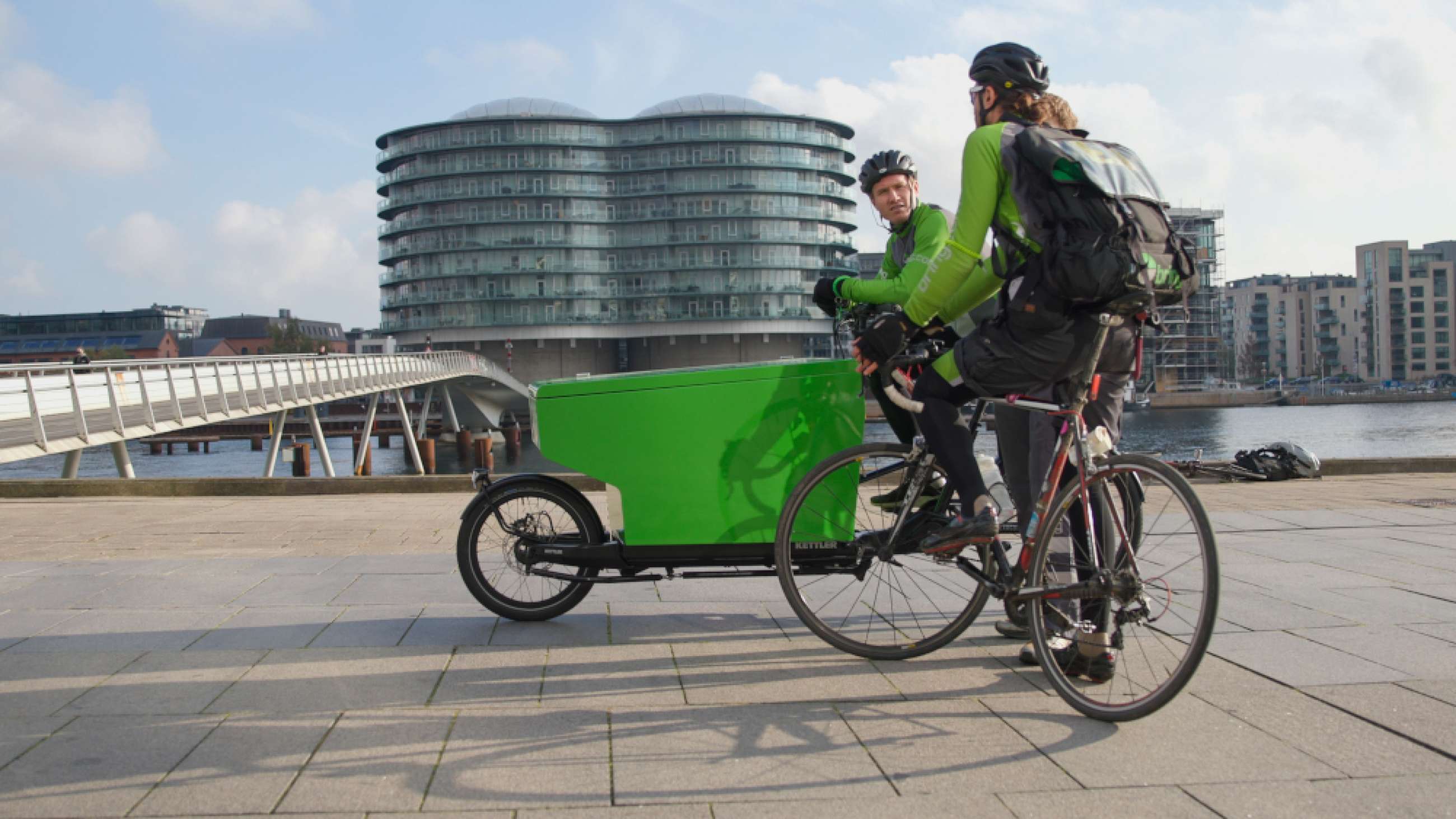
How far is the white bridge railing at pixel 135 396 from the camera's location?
46.9 feet

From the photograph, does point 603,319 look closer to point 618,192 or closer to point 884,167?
point 618,192

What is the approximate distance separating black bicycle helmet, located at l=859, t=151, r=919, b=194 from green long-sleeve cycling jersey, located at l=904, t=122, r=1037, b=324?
867 mm

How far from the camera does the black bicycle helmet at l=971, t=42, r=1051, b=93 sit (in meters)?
3.72

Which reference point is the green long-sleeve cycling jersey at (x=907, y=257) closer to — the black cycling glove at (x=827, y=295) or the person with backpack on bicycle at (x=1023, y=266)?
the black cycling glove at (x=827, y=295)

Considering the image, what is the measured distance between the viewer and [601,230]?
106 meters

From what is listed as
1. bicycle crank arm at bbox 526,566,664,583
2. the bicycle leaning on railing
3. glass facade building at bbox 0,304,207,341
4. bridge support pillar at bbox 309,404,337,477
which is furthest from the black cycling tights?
glass facade building at bbox 0,304,207,341

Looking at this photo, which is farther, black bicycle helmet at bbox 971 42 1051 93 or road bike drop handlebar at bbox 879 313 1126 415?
black bicycle helmet at bbox 971 42 1051 93

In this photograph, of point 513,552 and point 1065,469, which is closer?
point 1065,469

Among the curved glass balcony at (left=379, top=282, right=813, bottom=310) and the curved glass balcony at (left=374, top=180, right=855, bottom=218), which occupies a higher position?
the curved glass balcony at (left=374, top=180, right=855, bottom=218)

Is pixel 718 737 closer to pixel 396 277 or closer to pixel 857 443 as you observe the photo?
pixel 857 443

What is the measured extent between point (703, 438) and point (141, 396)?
16.9 m

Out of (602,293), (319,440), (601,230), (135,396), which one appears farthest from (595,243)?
(135,396)

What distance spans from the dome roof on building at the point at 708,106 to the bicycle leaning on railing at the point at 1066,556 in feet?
344

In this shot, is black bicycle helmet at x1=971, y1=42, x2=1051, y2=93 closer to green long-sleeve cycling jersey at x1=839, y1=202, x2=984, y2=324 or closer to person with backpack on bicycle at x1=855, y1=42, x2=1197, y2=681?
person with backpack on bicycle at x1=855, y1=42, x2=1197, y2=681
